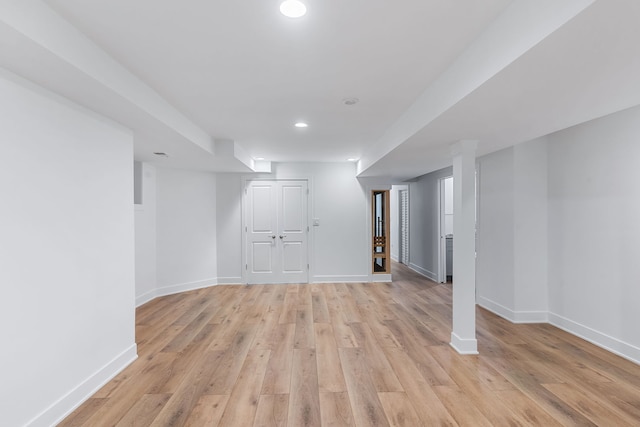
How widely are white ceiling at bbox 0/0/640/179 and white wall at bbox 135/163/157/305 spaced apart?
200 cm

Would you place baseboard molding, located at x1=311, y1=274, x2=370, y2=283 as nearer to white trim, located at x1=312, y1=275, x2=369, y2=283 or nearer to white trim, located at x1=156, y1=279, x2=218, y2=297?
white trim, located at x1=312, y1=275, x2=369, y2=283

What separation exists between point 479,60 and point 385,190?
4541 millimetres

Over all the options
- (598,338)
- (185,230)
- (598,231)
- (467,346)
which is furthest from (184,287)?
(598,231)

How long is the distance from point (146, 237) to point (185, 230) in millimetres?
734

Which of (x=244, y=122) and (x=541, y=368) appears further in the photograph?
(x=244, y=122)

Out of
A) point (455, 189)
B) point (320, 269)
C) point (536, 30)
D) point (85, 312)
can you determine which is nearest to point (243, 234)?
point (320, 269)

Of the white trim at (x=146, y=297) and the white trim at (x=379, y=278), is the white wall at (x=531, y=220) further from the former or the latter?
the white trim at (x=146, y=297)

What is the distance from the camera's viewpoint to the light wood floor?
2051 millimetres

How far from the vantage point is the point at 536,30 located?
1307 mm

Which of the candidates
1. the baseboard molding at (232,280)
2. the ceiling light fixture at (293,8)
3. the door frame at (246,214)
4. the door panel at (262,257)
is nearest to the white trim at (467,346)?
the ceiling light fixture at (293,8)

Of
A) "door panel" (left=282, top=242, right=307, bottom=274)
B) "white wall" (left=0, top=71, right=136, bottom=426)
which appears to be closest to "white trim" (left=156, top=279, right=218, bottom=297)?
"door panel" (left=282, top=242, right=307, bottom=274)

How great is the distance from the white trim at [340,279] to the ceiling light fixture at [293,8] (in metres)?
5.06

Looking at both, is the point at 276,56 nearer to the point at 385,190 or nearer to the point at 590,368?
the point at 590,368

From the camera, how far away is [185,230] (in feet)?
17.8
